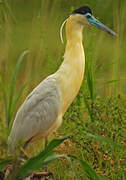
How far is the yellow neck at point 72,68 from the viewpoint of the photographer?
7.22 feet

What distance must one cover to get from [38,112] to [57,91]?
0.51ft

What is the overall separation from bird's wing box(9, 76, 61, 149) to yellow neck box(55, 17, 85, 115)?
0.04m

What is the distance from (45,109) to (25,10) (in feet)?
15.7

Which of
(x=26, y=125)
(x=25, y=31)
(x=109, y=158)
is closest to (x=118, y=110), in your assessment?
(x=109, y=158)

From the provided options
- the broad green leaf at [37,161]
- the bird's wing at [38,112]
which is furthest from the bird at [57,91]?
the broad green leaf at [37,161]

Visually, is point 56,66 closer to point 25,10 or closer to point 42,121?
point 42,121

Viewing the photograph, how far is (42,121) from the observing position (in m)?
2.28

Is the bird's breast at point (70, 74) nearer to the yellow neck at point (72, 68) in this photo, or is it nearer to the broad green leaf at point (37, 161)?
the yellow neck at point (72, 68)

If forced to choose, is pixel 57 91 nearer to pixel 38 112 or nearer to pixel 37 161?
pixel 38 112

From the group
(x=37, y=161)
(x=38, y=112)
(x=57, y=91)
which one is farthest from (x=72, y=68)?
(x=37, y=161)

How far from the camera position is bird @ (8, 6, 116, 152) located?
86.8 inches

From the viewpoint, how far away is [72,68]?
7.22ft

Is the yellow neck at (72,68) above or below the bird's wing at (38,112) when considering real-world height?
above

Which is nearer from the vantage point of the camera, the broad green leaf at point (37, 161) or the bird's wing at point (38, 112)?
the broad green leaf at point (37, 161)
